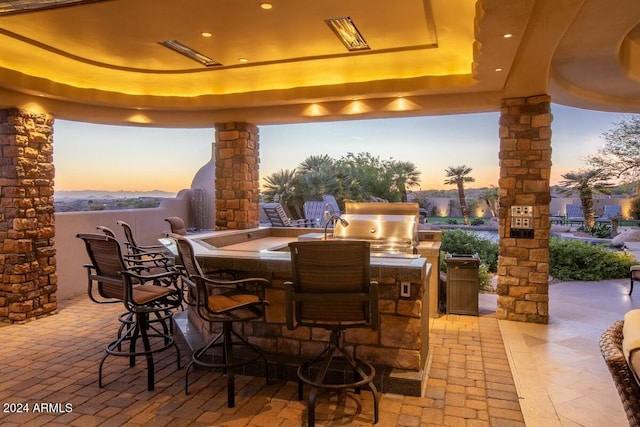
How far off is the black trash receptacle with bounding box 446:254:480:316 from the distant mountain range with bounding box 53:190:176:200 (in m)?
10.2

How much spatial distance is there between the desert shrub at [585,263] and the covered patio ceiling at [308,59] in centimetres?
280

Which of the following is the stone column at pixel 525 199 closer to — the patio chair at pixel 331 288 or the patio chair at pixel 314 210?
the patio chair at pixel 331 288

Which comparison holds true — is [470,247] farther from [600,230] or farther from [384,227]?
[600,230]

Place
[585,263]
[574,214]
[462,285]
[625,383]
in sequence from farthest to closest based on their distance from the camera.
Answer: [574,214]
[585,263]
[462,285]
[625,383]

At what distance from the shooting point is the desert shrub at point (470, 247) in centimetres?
755

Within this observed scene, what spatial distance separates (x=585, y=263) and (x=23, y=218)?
8.67m

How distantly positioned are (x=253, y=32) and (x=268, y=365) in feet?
9.61

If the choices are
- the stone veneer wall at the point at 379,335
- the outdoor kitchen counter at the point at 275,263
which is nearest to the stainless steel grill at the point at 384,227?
the outdoor kitchen counter at the point at 275,263

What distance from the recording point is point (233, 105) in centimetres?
572

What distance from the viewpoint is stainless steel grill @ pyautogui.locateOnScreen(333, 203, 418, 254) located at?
4559 mm

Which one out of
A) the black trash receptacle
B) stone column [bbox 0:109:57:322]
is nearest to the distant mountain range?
stone column [bbox 0:109:57:322]

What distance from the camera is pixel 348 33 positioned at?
12.9ft

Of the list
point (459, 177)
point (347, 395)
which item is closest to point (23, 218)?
point (347, 395)

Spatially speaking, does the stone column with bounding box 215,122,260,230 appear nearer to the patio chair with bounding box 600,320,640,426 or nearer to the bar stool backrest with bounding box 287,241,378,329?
the bar stool backrest with bounding box 287,241,378,329
